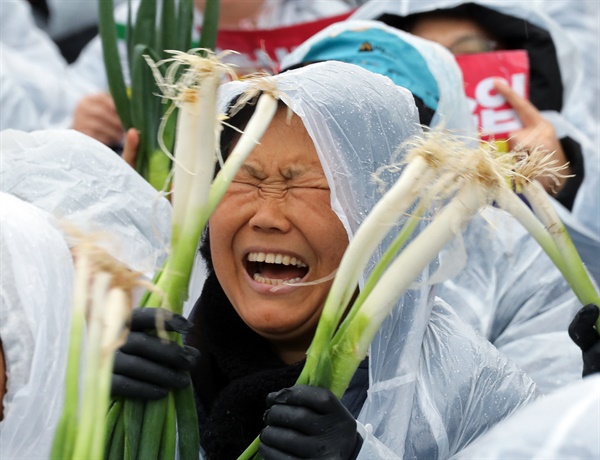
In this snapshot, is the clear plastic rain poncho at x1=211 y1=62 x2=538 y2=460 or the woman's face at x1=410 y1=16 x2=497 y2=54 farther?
the woman's face at x1=410 y1=16 x2=497 y2=54

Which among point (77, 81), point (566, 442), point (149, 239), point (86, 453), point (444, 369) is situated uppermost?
point (566, 442)

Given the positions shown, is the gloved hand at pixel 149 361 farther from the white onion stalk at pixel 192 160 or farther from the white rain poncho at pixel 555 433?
the white rain poncho at pixel 555 433

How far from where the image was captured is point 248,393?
1.83 m

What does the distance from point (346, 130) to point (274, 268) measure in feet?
0.86

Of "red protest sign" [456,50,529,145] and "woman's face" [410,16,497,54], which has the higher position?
"woman's face" [410,16,497,54]

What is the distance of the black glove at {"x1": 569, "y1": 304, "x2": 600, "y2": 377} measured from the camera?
68.4 inches

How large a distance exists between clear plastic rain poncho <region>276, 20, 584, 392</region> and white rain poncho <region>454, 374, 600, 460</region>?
4.59ft

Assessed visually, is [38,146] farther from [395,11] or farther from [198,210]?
[395,11]

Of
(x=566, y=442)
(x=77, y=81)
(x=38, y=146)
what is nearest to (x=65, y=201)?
(x=38, y=146)

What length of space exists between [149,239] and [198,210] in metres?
0.91

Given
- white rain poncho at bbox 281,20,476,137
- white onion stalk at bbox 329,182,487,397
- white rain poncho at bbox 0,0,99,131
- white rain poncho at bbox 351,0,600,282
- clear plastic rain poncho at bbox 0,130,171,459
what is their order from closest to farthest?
white onion stalk at bbox 329,182,487,397 → clear plastic rain poncho at bbox 0,130,171,459 → white rain poncho at bbox 281,20,476,137 → white rain poncho at bbox 351,0,600,282 → white rain poncho at bbox 0,0,99,131

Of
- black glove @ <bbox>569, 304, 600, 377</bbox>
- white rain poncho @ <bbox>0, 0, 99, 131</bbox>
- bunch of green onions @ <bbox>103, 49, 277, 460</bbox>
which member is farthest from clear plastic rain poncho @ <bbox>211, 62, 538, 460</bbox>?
white rain poncho @ <bbox>0, 0, 99, 131</bbox>

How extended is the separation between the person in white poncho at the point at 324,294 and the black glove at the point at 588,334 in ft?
0.36

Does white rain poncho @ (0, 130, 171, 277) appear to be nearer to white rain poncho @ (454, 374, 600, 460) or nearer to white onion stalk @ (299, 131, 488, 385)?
white onion stalk @ (299, 131, 488, 385)
